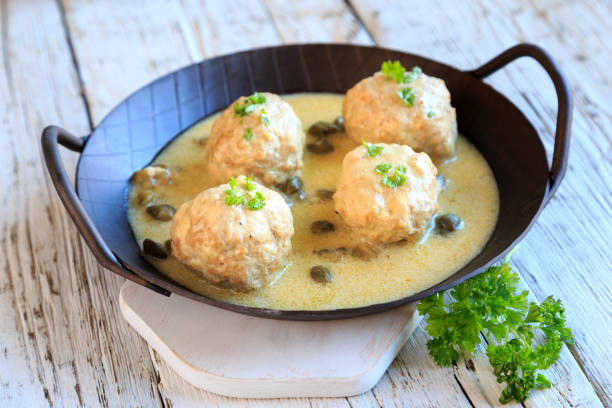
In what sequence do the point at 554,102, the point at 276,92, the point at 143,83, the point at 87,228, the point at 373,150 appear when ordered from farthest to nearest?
the point at 143,83 < the point at 554,102 < the point at 276,92 < the point at 373,150 < the point at 87,228

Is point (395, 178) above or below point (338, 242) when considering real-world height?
above

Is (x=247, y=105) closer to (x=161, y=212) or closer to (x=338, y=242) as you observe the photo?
(x=161, y=212)

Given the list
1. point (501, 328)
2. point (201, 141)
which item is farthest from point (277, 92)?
point (501, 328)

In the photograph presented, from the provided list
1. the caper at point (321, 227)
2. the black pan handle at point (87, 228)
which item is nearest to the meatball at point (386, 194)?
the caper at point (321, 227)

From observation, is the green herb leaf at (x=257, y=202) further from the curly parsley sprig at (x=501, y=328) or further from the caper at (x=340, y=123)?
the caper at (x=340, y=123)

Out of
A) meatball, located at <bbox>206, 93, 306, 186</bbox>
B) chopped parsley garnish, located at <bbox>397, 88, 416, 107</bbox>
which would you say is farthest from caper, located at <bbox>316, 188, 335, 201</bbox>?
chopped parsley garnish, located at <bbox>397, 88, 416, 107</bbox>

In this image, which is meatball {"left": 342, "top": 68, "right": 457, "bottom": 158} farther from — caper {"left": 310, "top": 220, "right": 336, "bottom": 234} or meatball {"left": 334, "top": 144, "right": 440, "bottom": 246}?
caper {"left": 310, "top": 220, "right": 336, "bottom": 234}

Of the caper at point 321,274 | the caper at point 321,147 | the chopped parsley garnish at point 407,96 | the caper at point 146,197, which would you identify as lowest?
the caper at point 146,197

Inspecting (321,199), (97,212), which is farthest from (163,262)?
(321,199)
